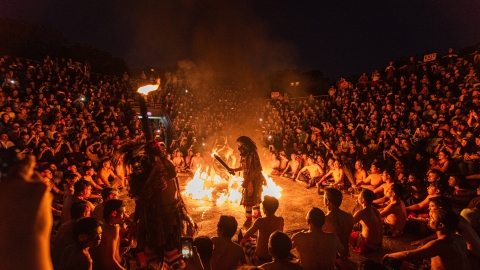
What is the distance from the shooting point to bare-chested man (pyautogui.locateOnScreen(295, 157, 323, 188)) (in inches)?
389

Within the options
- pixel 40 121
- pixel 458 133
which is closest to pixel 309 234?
pixel 458 133

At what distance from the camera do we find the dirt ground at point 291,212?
5.32 m

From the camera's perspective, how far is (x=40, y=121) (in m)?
9.94

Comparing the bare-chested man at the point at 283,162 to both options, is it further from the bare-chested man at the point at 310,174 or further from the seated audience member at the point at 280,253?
the seated audience member at the point at 280,253

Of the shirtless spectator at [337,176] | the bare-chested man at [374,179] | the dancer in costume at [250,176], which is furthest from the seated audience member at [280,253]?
the shirtless spectator at [337,176]

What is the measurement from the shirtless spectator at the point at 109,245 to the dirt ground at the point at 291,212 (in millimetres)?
2536

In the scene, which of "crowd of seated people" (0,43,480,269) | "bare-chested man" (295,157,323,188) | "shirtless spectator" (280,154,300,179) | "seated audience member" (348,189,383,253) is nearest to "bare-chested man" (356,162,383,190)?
"crowd of seated people" (0,43,480,269)

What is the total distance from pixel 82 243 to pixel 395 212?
198 inches

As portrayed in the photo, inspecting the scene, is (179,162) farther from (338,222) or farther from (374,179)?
(338,222)

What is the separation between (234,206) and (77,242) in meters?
5.00

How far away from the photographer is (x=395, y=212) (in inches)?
213

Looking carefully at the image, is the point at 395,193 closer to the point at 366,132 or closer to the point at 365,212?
the point at 365,212

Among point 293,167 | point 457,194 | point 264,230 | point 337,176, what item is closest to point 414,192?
point 457,194

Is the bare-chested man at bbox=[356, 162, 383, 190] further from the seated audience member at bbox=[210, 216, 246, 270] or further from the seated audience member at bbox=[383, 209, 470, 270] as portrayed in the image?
the seated audience member at bbox=[210, 216, 246, 270]
